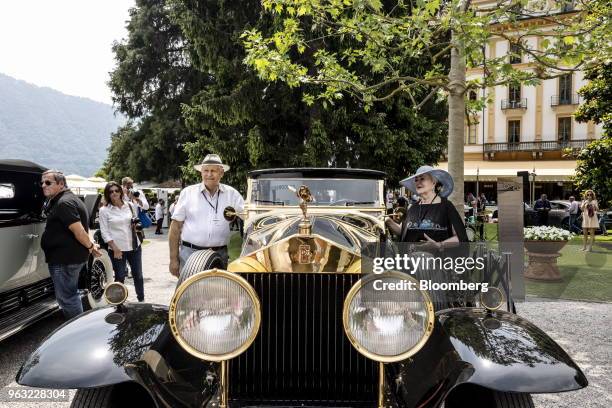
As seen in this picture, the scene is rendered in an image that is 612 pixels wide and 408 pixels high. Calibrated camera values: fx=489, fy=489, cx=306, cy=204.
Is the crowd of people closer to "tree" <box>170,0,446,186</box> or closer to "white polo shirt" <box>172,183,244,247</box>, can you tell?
"white polo shirt" <box>172,183,244,247</box>

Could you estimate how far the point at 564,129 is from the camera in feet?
110

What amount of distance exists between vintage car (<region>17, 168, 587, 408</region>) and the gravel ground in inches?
63.7

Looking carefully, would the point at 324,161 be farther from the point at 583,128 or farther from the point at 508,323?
the point at 583,128

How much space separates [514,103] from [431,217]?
113 ft

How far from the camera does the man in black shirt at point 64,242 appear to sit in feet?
14.9

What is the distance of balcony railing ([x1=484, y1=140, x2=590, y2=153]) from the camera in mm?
32500

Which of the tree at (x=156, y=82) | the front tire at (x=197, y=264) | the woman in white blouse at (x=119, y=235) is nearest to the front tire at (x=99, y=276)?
the woman in white blouse at (x=119, y=235)

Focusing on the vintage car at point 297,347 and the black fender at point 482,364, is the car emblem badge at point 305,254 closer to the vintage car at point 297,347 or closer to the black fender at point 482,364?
the vintage car at point 297,347

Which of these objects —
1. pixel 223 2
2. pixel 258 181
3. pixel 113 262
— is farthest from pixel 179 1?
pixel 258 181

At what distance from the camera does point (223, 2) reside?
12.9m

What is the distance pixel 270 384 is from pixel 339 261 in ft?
2.36

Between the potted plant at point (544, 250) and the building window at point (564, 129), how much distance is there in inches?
1115

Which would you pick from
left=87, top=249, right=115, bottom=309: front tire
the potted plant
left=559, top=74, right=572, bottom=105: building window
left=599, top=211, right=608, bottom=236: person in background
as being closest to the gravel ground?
left=87, top=249, right=115, bottom=309: front tire

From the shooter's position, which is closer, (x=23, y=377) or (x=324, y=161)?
(x=23, y=377)
